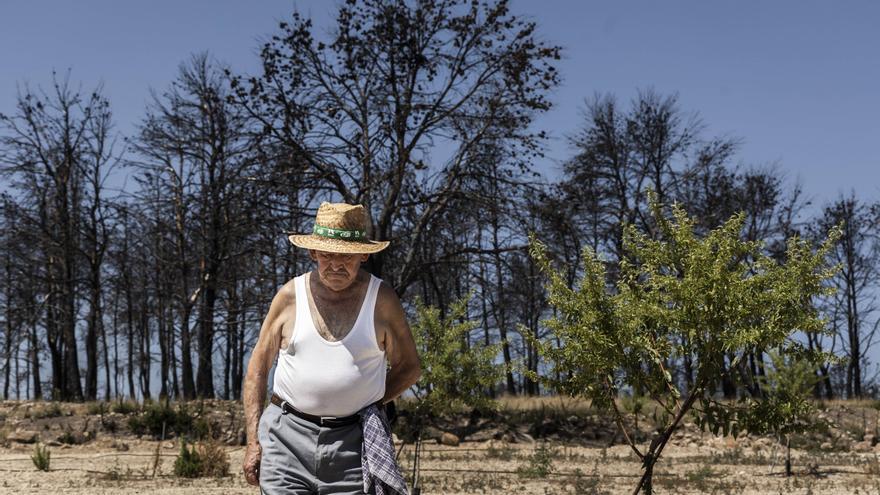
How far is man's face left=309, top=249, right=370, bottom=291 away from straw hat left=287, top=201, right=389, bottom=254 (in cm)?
5

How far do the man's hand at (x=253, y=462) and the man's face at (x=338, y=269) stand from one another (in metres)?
0.76

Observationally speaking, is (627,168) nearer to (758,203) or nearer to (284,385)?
(758,203)

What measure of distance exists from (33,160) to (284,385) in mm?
27838

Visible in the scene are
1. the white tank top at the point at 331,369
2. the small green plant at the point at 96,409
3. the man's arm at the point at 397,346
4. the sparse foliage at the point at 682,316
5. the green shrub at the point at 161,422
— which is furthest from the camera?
the small green plant at the point at 96,409

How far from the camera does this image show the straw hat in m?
4.46

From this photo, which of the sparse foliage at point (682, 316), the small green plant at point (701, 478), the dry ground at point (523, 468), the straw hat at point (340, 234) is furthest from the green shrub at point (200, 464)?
the straw hat at point (340, 234)

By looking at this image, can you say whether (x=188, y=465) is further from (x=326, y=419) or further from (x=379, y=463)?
(x=379, y=463)

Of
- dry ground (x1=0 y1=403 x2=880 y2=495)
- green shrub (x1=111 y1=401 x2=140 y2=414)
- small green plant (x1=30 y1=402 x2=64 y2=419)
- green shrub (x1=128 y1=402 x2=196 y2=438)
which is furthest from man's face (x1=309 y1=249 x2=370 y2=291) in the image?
small green plant (x1=30 y1=402 x2=64 y2=419)

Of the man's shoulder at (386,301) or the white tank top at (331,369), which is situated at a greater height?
the man's shoulder at (386,301)

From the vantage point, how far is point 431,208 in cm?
2236

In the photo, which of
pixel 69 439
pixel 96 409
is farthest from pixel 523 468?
pixel 96 409

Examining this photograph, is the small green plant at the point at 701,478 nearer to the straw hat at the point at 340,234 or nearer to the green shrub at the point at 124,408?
the straw hat at the point at 340,234

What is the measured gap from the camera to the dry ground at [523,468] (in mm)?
14109

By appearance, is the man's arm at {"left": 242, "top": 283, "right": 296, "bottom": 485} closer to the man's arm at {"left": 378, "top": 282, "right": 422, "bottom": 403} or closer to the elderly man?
the elderly man
